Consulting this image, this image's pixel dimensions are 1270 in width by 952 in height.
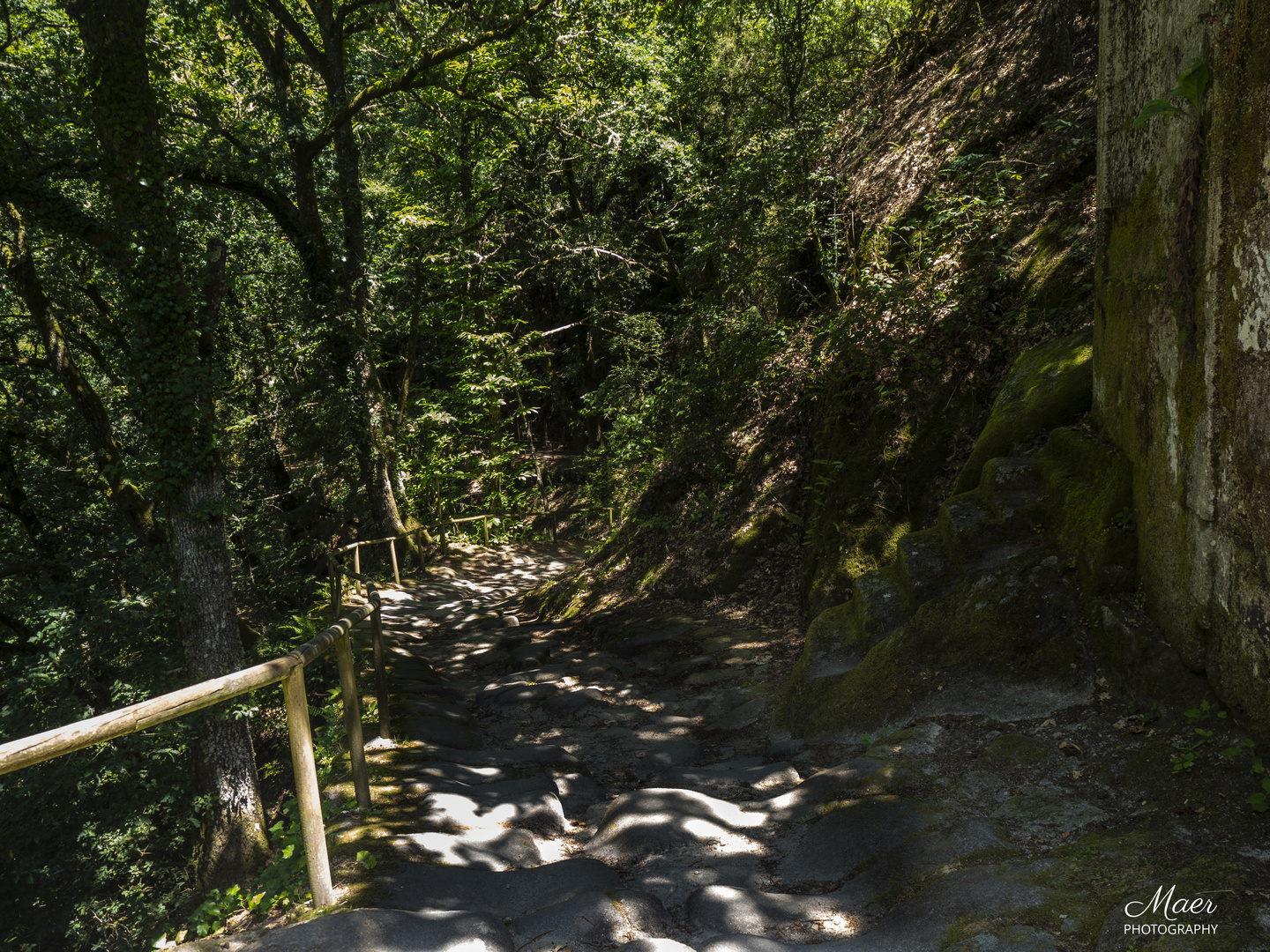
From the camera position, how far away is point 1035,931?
7.17 ft

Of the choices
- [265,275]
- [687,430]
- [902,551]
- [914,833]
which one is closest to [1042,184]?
[902,551]

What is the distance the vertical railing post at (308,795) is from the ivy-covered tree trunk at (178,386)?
4.81 m

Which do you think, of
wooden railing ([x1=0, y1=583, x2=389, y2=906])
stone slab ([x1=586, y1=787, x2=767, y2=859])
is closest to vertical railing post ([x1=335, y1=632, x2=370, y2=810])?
wooden railing ([x1=0, y1=583, x2=389, y2=906])

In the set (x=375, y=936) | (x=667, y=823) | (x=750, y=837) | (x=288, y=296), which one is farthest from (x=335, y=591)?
(x=288, y=296)

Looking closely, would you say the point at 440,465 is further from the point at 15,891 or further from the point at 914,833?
the point at 914,833

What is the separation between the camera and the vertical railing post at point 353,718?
3635 mm

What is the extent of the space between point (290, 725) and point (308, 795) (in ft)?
0.90

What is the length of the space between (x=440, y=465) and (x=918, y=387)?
47.7 feet

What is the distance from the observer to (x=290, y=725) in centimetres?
296

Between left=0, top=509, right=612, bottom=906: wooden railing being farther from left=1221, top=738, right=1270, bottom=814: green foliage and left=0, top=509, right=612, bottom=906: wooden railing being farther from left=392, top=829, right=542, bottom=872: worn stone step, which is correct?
left=1221, top=738, right=1270, bottom=814: green foliage

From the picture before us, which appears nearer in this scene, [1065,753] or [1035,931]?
[1035,931]

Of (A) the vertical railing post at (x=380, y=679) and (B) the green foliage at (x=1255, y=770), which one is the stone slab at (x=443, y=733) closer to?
(A) the vertical railing post at (x=380, y=679)

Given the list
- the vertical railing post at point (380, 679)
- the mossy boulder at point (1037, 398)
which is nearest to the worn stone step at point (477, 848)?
the vertical railing post at point (380, 679)

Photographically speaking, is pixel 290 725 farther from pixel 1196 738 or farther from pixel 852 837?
pixel 1196 738
